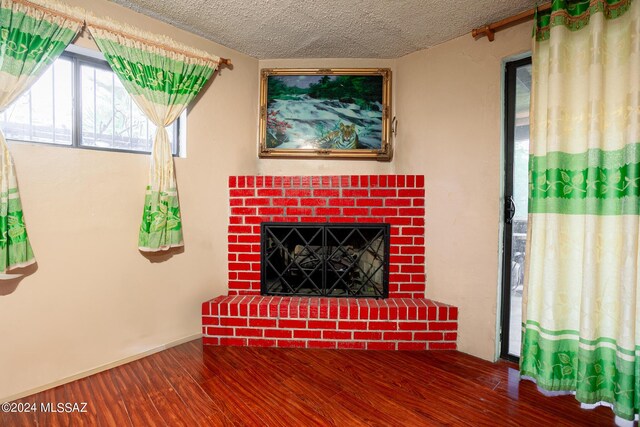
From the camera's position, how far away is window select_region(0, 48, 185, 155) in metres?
1.60

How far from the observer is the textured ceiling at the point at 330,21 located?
175 centimetres

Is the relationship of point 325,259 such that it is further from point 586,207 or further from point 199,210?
point 586,207

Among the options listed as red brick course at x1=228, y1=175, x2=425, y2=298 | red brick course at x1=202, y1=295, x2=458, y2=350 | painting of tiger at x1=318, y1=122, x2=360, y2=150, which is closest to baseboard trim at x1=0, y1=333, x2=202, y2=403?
red brick course at x1=202, y1=295, x2=458, y2=350

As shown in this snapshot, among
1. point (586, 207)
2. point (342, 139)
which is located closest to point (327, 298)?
point (342, 139)

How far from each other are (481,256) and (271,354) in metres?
1.55

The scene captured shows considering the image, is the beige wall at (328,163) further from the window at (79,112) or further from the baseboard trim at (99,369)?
the baseboard trim at (99,369)

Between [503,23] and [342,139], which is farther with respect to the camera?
[342,139]

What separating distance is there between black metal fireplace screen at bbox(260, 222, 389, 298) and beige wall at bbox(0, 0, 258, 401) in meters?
0.39

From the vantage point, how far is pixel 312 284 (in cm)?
234

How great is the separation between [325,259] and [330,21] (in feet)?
5.38

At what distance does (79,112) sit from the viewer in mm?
1744

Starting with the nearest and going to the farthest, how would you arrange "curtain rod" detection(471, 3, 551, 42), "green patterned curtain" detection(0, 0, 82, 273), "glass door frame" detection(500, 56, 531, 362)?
1. "green patterned curtain" detection(0, 0, 82, 273)
2. "curtain rod" detection(471, 3, 551, 42)
3. "glass door frame" detection(500, 56, 531, 362)

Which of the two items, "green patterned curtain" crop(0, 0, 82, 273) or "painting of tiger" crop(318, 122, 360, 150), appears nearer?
"green patterned curtain" crop(0, 0, 82, 273)

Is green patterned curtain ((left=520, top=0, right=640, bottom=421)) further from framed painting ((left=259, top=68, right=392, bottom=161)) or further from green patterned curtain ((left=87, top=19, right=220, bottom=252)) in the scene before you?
green patterned curtain ((left=87, top=19, right=220, bottom=252))
